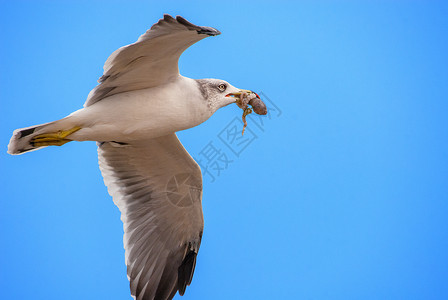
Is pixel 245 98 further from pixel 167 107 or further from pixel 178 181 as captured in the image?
pixel 178 181

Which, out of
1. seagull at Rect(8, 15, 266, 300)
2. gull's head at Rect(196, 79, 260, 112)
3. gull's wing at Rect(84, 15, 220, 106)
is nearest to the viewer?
gull's wing at Rect(84, 15, 220, 106)

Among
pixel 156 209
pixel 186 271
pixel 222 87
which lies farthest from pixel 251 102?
pixel 186 271

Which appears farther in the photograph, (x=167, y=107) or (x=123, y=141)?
(x=123, y=141)

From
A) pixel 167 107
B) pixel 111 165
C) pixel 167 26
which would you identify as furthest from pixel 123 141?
pixel 167 26

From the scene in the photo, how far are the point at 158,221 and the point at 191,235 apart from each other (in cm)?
28

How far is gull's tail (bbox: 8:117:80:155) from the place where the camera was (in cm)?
361

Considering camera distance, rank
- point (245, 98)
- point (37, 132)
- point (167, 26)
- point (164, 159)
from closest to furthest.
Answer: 1. point (167, 26)
2. point (37, 132)
3. point (245, 98)
4. point (164, 159)

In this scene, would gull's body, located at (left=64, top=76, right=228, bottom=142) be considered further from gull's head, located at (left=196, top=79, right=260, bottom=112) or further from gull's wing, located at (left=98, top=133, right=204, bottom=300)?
gull's wing, located at (left=98, top=133, right=204, bottom=300)

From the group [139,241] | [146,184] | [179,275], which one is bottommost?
[179,275]

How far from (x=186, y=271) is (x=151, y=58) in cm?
177

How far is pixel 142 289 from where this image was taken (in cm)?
431

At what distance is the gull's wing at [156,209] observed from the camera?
428cm

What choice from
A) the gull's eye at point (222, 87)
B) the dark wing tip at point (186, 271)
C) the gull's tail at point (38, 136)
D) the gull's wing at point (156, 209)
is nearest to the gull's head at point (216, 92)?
the gull's eye at point (222, 87)

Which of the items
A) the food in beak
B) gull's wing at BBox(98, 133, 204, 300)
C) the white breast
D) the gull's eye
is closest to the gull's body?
the white breast
